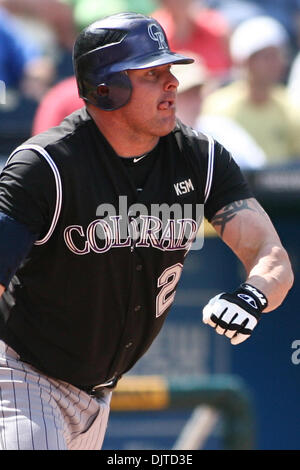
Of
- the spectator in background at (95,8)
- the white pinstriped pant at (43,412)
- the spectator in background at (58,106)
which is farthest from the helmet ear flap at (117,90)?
the spectator in background at (95,8)

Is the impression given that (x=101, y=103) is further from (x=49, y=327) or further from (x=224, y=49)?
(x=224, y=49)

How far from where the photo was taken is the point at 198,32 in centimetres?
748

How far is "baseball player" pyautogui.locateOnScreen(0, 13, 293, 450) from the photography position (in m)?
3.49

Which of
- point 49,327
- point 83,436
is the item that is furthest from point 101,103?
point 83,436

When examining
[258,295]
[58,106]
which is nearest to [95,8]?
[58,106]

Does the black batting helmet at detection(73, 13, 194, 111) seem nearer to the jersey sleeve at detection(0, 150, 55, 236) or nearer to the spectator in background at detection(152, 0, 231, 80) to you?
the jersey sleeve at detection(0, 150, 55, 236)

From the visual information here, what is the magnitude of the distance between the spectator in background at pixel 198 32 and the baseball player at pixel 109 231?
3.73 m

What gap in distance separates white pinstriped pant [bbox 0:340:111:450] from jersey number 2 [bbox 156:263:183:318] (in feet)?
1.45

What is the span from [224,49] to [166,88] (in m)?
4.25

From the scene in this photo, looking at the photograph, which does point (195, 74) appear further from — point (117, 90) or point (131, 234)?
point (131, 234)

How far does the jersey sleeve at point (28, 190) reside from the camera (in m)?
3.33

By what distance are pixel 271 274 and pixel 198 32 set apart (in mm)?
4307

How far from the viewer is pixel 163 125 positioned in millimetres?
3559

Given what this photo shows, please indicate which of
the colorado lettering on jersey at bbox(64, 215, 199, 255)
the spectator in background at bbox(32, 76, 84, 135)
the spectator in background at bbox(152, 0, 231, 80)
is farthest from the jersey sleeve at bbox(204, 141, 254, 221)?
the spectator in background at bbox(152, 0, 231, 80)
